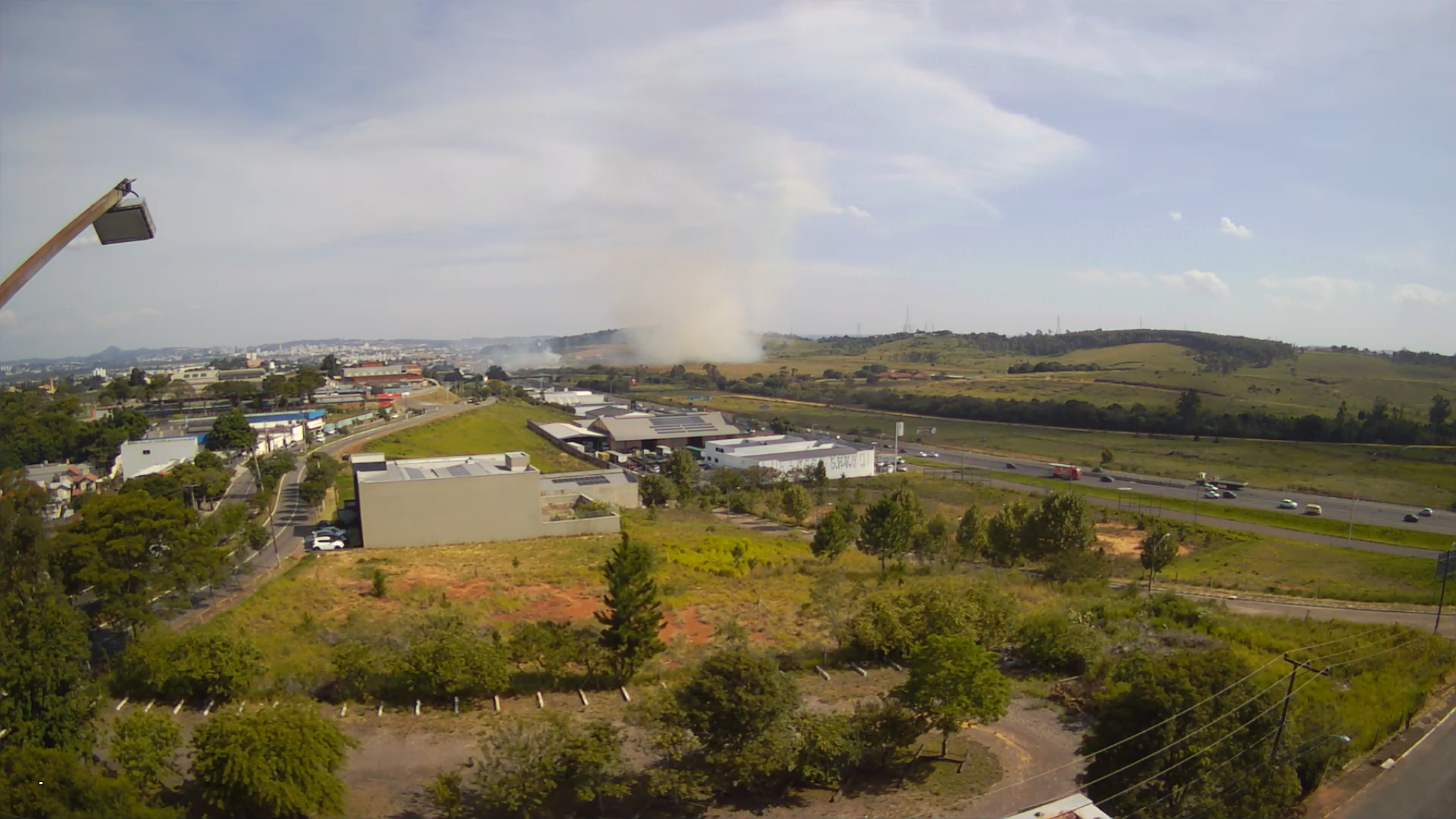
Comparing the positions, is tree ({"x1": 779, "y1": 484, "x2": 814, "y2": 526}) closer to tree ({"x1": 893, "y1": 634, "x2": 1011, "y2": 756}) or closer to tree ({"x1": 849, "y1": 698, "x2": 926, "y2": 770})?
tree ({"x1": 893, "y1": 634, "x2": 1011, "y2": 756})

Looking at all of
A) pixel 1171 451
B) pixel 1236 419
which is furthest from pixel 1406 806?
pixel 1236 419

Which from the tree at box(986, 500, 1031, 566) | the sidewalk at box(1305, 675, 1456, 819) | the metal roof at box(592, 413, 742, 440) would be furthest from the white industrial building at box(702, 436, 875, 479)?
the sidewalk at box(1305, 675, 1456, 819)

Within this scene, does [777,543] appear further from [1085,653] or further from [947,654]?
[947,654]

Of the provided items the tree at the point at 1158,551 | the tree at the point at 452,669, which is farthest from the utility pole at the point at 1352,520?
the tree at the point at 452,669

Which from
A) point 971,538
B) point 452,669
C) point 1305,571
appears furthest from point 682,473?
point 452,669

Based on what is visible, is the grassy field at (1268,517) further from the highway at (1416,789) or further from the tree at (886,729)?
the tree at (886,729)

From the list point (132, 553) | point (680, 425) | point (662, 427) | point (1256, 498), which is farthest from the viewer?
point (680, 425)

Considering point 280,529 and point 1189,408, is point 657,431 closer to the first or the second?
point 280,529
